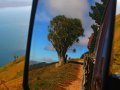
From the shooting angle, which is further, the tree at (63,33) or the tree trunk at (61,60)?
the tree trunk at (61,60)

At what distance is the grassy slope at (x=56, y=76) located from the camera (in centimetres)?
421

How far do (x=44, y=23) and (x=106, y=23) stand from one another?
2.89 feet

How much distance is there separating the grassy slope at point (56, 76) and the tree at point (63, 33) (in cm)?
11

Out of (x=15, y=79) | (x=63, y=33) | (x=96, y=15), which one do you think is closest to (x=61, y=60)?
(x=63, y=33)

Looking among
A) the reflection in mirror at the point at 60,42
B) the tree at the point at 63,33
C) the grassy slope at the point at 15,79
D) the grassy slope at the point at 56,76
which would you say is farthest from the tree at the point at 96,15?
the grassy slope at the point at 15,79

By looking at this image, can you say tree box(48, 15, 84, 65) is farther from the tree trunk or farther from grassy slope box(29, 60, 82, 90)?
grassy slope box(29, 60, 82, 90)

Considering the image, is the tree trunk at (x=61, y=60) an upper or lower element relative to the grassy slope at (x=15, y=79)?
upper

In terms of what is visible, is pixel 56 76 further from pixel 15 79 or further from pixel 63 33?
pixel 15 79

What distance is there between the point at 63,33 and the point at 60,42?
115mm

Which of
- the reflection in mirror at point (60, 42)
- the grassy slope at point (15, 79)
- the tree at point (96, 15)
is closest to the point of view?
the tree at point (96, 15)

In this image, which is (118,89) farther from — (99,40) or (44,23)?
(44,23)

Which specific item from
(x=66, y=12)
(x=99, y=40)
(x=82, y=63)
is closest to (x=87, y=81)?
(x=82, y=63)

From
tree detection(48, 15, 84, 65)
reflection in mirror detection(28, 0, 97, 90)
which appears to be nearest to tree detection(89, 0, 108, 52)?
reflection in mirror detection(28, 0, 97, 90)

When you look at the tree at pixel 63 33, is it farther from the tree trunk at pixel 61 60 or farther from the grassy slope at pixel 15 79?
the grassy slope at pixel 15 79
